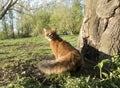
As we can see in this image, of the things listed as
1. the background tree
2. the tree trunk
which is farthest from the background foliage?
the tree trunk

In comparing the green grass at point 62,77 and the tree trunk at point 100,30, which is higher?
the tree trunk at point 100,30

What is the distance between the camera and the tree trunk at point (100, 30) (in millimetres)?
6332

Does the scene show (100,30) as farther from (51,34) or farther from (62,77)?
(62,77)

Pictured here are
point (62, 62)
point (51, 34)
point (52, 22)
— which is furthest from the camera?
point (52, 22)

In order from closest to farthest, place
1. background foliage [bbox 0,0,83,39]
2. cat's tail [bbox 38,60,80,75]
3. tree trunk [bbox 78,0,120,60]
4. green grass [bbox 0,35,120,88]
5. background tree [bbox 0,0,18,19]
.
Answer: green grass [bbox 0,35,120,88] < cat's tail [bbox 38,60,80,75] < tree trunk [bbox 78,0,120,60] < background tree [bbox 0,0,18,19] < background foliage [bbox 0,0,83,39]

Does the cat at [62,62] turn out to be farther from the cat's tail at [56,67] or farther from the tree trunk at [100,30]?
the tree trunk at [100,30]

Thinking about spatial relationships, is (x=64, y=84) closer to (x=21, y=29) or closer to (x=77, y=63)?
(x=77, y=63)

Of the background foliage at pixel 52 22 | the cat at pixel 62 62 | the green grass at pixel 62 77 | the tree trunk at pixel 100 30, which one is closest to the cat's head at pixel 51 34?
the cat at pixel 62 62

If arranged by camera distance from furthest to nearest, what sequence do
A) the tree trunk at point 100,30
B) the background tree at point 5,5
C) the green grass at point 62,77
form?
the background tree at point 5,5 → the tree trunk at point 100,30 → the green grass at point 62,77

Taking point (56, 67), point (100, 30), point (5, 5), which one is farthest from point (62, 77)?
point (5, 5)

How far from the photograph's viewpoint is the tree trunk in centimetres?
633

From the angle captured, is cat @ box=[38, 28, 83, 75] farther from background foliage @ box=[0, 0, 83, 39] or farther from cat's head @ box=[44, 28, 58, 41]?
background foliage @ box=[0, 0, 83, 39]

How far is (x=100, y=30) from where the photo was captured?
21.8ft

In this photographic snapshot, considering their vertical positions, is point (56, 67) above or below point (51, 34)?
below
